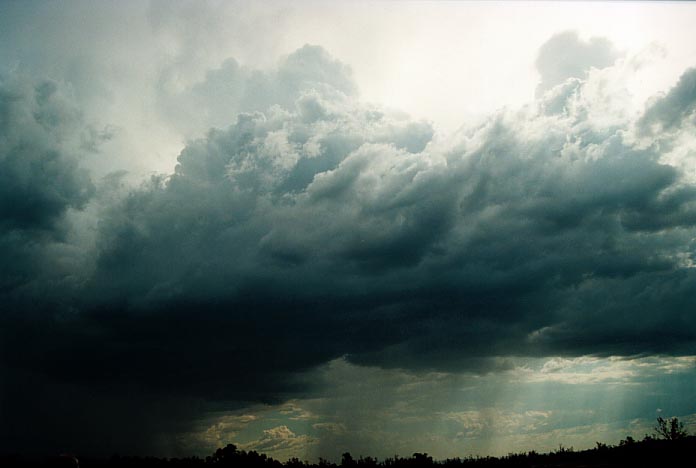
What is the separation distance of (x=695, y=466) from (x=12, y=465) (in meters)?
139

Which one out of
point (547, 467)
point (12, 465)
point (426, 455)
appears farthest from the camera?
point (426, 455)

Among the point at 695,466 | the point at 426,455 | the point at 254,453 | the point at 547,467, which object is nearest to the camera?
the point at 695,466

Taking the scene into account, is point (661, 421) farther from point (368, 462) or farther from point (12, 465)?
point (12, 465)

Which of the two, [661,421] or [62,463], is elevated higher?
[62,463]

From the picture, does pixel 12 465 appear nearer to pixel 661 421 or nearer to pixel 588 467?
pixel 588 467

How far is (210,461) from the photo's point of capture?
151 meters

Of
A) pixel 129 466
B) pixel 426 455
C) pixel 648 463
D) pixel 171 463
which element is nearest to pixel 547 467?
pixel 648 463

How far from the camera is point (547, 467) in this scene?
92250mm

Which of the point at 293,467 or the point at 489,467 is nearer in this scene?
the point at 489,467

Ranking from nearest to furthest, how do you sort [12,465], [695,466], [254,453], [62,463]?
[62,463] → [695,466] → [12,465] → [254,453]

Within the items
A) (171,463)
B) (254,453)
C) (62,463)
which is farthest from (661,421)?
(62,463)

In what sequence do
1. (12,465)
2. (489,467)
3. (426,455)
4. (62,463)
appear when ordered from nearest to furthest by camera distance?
(62,463) < (489,467) < (12,465) < (426,455)

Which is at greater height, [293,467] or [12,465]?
[12,465]

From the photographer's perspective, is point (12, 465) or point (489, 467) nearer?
point (489, 467)
